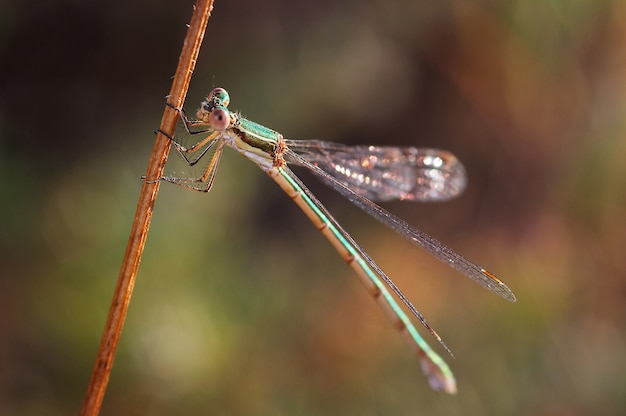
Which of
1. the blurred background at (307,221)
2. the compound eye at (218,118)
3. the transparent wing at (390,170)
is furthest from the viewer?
the blurred background at (307,221)

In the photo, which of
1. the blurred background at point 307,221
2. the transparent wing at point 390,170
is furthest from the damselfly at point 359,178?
the blurred background at point 307,221

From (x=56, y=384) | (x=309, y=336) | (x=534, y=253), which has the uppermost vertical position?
(x=534, y=253)

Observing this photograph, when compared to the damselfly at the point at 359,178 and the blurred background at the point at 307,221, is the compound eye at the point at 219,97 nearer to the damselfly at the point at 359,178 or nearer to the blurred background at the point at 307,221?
the damselfly at the point at 359,178

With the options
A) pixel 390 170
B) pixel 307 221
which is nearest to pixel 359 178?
pixel 390 170

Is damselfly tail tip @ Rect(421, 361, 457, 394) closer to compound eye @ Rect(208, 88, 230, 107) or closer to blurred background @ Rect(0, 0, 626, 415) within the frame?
compound eye @ Rect(208, 88, 230, 107)

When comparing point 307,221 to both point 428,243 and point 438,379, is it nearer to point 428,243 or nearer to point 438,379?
point 428,243

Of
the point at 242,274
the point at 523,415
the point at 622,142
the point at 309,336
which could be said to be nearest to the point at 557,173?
the point at 622,142

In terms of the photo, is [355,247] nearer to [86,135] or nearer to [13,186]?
[13,186]

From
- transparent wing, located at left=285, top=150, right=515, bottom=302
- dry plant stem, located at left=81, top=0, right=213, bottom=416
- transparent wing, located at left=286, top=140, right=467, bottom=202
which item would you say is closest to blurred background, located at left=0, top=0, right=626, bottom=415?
transparent wing, located at left=286, top=140, right=467, bottom=202
